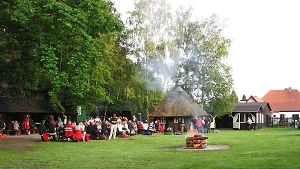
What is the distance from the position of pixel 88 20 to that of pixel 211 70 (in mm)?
28333

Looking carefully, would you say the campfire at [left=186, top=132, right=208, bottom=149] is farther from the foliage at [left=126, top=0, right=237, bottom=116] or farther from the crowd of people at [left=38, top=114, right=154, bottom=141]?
the foliage at [left=126, top=0, right=237, bottom=116]

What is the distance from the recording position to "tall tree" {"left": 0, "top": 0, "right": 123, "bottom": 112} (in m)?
19.6

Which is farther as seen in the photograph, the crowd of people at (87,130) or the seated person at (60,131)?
the seated person at (60,131)

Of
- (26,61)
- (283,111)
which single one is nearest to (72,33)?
(26,61)

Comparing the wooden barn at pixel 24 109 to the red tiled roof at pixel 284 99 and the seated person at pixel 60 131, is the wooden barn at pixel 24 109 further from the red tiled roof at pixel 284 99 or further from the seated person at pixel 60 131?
the red tiled roof at pixel 284 99

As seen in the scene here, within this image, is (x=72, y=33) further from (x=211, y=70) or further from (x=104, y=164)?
(x=211, y=70)

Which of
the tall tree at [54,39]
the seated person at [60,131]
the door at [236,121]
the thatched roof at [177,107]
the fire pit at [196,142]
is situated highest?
the tall tree at [54,39]

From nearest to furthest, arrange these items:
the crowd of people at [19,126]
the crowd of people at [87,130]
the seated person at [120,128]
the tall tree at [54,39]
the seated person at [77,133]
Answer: the tall tree at [54,39] → the seated person at [77,133] → the crowd of people at [87,130] → the seated person at [120,128] → the crowd of people at [19,126]

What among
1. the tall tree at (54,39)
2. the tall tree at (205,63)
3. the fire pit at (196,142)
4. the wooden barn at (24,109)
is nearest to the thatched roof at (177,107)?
the tall tree at (205,63)

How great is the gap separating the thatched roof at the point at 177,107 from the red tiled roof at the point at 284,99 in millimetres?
34400

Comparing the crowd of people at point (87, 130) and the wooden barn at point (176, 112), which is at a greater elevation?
the wooden barn at point (176, 112)

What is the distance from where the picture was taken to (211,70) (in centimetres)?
4788


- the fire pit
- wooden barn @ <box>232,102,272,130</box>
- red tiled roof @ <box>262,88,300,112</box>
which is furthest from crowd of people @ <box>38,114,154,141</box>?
red tiled roof @ <box>262,88,300,112</box>

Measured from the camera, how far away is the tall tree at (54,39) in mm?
19578
